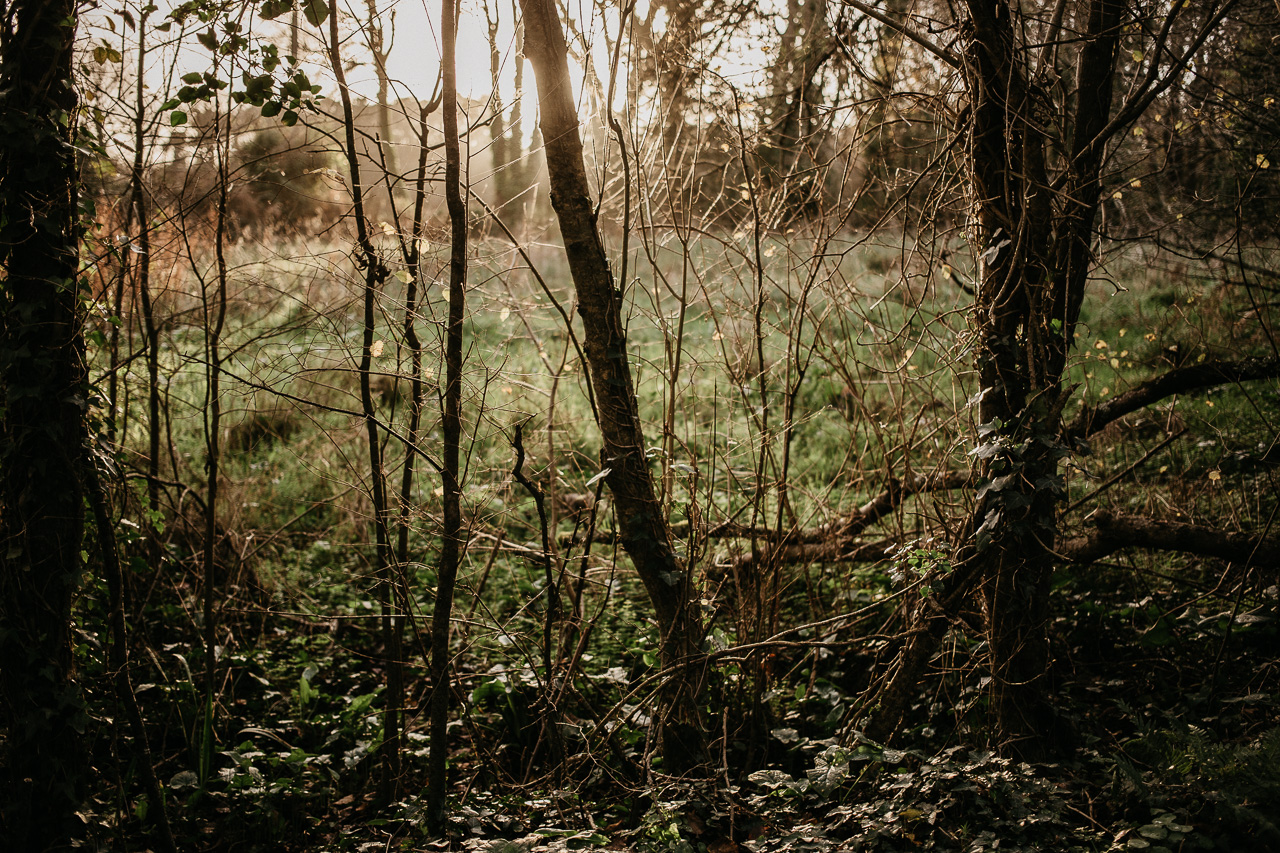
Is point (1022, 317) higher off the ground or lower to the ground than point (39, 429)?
higher

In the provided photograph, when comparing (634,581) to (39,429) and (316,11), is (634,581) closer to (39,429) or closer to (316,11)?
(39,429)

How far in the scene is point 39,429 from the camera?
2416 millimetres

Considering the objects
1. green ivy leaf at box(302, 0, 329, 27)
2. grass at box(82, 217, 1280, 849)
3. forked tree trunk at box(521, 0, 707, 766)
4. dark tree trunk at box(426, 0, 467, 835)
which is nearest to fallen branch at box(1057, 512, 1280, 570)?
grass at box(82, 217, 1280, 849)

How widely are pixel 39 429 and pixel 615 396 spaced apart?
1912mm

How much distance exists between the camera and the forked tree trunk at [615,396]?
2.65 m

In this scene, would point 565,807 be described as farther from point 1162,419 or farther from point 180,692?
point 1162,419

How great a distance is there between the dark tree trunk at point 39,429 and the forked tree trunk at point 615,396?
155cm

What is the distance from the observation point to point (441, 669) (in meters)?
2.51

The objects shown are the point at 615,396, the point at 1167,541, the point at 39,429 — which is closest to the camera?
the point at 39,429

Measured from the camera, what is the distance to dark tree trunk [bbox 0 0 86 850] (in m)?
2.36

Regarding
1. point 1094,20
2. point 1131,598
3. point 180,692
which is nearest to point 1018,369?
point 1094,20

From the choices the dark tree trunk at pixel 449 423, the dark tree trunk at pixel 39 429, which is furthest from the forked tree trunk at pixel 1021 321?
the dark tree trunk at pixel 39 429

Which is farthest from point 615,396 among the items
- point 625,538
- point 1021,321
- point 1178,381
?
point 1178,381

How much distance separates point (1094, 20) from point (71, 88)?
3.64 m
